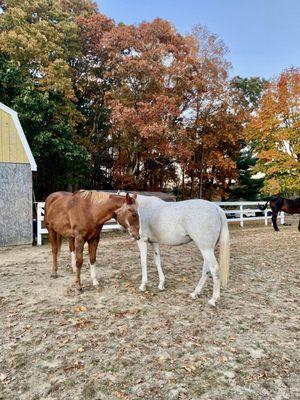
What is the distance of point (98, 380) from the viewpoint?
2570 millimetres

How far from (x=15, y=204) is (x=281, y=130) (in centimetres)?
1411

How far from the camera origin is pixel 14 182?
9.66m

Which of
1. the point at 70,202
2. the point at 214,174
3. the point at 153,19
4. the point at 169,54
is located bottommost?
the point at 70,202

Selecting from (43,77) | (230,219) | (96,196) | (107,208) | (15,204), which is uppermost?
(43,77)

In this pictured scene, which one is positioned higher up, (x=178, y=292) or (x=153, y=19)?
(x=153, y=19)

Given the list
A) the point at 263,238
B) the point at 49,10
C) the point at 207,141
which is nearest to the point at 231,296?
the point at 263,238

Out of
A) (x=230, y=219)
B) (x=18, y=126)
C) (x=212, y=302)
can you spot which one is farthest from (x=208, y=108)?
(x=212, y=302)

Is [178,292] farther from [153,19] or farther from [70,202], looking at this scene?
[153,19]

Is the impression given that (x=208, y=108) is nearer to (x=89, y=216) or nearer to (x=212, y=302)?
(x=89, y=216)

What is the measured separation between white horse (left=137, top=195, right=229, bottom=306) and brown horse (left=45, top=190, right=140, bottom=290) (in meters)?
0.44

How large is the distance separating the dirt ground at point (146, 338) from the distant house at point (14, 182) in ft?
13.0

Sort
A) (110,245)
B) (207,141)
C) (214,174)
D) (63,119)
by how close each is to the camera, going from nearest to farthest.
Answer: (110,245)
(63,119)
(207,141)
(214,174)

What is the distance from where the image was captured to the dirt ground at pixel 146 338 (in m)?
2.50

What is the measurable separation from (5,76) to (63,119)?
11.3 feet
